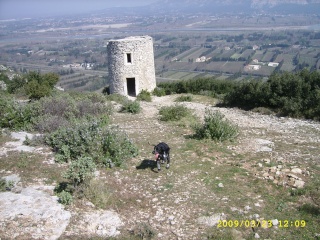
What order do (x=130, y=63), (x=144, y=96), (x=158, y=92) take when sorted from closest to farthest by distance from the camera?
1. (x=144, y=96)
2. (x=130, y=63)
3. (x=158, y=92)

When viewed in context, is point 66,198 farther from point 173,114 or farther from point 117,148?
point 173,114

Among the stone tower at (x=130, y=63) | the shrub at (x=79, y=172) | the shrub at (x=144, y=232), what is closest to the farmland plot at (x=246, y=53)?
the stone tower at (x=130, y=63)

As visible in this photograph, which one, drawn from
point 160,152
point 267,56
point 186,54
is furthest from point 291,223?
point 186,54

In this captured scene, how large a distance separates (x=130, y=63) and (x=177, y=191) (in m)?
13.3

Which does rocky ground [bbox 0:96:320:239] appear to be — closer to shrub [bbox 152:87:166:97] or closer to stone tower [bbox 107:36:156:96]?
stone tower [bbox 107:36:156:96]

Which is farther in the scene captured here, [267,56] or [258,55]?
[258,55]

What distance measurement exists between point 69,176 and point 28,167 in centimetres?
160

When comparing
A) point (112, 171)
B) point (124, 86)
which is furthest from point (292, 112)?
point (124, 86)

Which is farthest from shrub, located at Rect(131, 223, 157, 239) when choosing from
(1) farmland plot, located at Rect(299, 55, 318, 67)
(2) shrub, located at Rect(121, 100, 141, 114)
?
(1) farmland plot, located at Rect(299, 55, 318, 67)
